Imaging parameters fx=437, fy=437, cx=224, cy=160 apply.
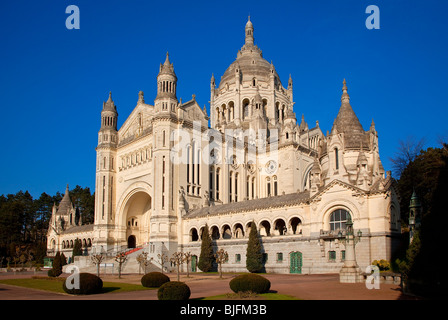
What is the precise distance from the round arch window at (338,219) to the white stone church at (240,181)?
102 millimetres

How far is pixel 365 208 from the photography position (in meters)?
41.8

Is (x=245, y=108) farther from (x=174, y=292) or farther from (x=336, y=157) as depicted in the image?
(x=174, y=292)

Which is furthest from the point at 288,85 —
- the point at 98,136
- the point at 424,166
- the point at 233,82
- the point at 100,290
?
the point at 100,290

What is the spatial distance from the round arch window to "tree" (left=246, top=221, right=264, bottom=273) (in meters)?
8.79

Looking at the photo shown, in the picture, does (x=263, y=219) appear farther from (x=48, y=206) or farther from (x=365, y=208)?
(x=48, y=206)

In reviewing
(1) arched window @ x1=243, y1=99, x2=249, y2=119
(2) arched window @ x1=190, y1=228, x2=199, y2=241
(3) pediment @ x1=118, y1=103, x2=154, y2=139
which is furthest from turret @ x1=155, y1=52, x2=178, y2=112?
(1) arched window @ x1=243, y1=99, x2=249, y2=119

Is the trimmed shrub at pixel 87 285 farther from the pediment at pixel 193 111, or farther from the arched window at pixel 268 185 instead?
the arched window at pixel 268 185

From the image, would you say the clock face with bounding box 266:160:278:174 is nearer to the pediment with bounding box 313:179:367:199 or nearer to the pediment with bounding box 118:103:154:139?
the pediment with bounding box 118:103:154:139

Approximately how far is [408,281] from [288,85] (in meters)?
73.9

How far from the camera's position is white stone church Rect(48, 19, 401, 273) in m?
43.6

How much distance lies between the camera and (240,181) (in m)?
72.4

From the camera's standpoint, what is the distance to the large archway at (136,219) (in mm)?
74188

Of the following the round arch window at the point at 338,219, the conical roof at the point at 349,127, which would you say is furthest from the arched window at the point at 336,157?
the round arch window at the point at 338,219

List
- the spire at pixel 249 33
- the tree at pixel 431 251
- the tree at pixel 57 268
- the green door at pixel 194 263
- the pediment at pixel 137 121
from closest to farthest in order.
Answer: the tree at pixel 431 251 < the tree at pixel 57 268 < the green door at pixel 194 263 < the pediment at pixel 137 121 < the spire at pixel 249 33
